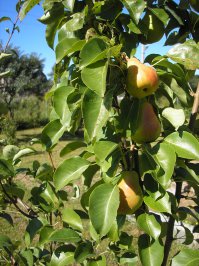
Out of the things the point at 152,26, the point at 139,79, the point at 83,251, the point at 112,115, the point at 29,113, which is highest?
the point at 152,26

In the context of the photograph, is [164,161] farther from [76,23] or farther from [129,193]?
[76,23]

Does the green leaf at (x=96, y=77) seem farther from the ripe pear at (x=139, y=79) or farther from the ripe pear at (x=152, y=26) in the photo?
the ripe pear at (x=152, y=26)

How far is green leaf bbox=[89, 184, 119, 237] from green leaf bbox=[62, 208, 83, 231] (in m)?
0.30

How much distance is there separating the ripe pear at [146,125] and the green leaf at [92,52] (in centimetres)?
21

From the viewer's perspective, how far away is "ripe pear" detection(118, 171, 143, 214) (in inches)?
39.5

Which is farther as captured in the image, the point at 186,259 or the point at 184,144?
the point at 186,259

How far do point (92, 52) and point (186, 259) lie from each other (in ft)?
2.50

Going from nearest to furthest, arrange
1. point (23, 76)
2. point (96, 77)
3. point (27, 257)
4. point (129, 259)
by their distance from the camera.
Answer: point (96, 77), point (129, 259), point (27, 257), point (23, 76)

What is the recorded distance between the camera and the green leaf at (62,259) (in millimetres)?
1148

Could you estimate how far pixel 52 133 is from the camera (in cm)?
111

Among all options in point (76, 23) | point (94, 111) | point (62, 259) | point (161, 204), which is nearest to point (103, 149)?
point (94, 111)

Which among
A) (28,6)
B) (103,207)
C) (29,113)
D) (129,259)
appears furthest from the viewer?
(29,113)

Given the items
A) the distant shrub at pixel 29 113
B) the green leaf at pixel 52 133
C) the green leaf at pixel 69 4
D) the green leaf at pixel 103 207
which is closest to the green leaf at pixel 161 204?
the green leaf at pixel 103 207

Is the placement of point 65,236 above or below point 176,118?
below
